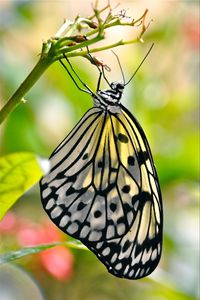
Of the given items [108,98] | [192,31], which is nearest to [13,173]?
[108,98]

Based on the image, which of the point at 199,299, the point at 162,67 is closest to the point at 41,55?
the point at 199,299

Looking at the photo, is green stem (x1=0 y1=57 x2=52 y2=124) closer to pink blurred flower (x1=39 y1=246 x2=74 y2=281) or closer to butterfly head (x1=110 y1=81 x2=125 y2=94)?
butterfly head (x1=110 y1=81 x2=125 y2=94)

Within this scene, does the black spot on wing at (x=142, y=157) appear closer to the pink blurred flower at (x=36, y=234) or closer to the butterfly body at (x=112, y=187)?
the butterfly body at (x=112, y=187)

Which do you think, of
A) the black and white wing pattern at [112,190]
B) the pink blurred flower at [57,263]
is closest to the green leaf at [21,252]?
the black and white wing pattern at [112,190]

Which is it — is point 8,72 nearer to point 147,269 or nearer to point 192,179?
point 192,179

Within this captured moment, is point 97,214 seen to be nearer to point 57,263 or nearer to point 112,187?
point 112,187
